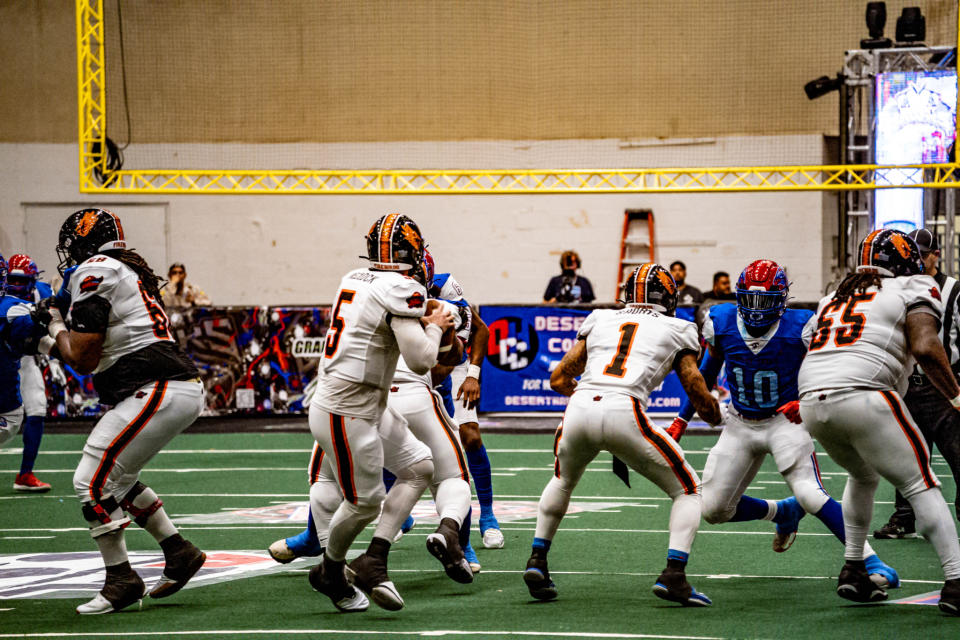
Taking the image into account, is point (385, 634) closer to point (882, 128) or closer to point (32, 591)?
point (32, 591)

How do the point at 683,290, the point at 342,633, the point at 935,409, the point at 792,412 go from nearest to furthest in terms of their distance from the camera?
1. the point at 342,633
2. the point at 792,412
3. the point at 935,409
4. the point at 683,290

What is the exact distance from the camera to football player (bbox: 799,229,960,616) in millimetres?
6727

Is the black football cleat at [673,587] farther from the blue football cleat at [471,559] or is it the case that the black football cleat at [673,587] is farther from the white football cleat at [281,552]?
the white football cleat at [281,552]

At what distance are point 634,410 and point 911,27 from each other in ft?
42.9

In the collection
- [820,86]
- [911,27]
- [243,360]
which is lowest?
[243,360]

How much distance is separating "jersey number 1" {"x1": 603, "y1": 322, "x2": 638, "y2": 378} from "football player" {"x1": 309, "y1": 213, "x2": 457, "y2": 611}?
94cm

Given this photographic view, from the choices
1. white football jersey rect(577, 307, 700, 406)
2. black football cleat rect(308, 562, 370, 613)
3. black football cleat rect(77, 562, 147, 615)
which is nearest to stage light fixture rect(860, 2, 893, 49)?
white football jersey rect(577, 307, 700, 406)

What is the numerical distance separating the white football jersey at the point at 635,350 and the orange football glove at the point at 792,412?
90 centimetres

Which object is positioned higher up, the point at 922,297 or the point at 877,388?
the point at 922,297

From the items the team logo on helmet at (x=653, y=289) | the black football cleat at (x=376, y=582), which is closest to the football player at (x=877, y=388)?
the team logo on helmet at (x=653, y=289)

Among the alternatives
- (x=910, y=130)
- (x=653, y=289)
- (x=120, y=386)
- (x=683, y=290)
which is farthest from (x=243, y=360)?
(x=653, y=289)

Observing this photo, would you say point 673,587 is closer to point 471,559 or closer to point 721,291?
point 471,559

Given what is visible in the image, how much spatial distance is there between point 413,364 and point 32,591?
2.82 m

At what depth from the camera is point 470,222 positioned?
2359 centimetres
